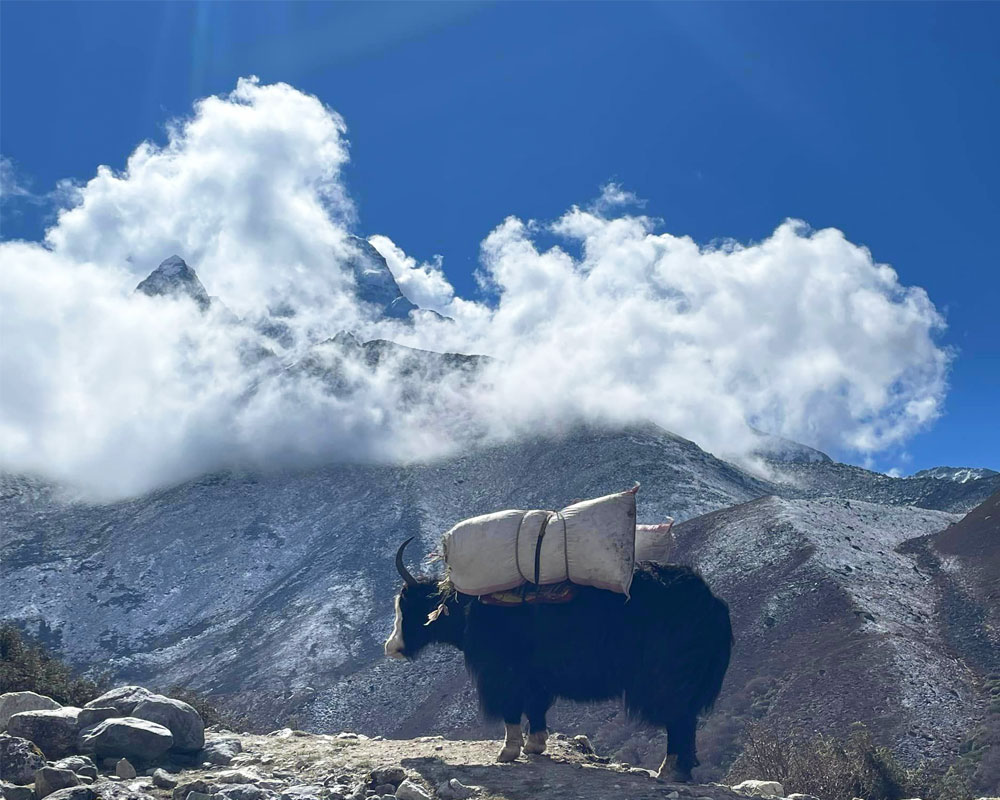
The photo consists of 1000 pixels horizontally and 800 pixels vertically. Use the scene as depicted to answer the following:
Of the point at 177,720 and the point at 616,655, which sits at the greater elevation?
the point at 616,655

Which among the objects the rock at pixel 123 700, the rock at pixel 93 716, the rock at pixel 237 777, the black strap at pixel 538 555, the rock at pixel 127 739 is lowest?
the rock at pixel 237 777

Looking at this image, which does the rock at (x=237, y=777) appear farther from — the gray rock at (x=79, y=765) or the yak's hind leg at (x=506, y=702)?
the yak's hind leg at (x=506, y=702)

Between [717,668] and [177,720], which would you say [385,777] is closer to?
[177,720]

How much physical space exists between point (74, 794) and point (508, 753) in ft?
13.8

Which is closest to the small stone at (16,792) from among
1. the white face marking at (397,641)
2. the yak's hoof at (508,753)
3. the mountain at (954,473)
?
the yak's hoof at (508,753)

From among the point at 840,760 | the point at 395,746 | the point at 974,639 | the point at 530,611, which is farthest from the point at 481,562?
the point at 974,639

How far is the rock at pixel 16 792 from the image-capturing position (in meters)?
6.67

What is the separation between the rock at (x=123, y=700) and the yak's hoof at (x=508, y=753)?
3449mm

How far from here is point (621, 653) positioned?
9.66 m

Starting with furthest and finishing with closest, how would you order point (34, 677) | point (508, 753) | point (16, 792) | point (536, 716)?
point (34, 677) → point (536, 716) → point (508, 753) → point (16, 792)

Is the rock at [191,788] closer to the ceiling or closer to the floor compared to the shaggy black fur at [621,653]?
closer to the floor

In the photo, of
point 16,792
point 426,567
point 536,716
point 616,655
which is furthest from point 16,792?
point 426,567

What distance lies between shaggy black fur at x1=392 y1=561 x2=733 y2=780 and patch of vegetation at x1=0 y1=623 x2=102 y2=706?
6.01 m

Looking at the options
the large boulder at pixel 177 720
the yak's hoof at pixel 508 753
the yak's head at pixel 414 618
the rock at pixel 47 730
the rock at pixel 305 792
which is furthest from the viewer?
the yak's head at pixel 414 618
